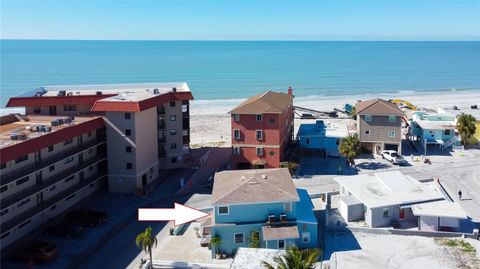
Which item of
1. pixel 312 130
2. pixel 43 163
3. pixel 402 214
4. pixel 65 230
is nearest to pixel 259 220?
pixel 402 214

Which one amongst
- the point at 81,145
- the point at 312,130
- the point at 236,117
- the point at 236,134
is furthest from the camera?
the point at 312,130

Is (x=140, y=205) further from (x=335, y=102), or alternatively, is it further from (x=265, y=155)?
(x=335, y=102)

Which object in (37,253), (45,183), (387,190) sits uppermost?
(45,183)

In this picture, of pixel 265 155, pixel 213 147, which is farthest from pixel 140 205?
pixel 213 147

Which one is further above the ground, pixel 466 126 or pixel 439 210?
pixel 466 126

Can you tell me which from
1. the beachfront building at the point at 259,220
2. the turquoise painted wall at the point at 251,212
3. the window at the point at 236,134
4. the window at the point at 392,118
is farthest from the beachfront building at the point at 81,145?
the window at the point at 392,118

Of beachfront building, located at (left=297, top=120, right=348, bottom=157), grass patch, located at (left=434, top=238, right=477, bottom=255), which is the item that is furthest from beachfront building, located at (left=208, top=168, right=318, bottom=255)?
beachfront building, located at (left=297, top=120, right=348, bottom=157)

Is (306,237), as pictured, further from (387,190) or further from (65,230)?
(65,230)
